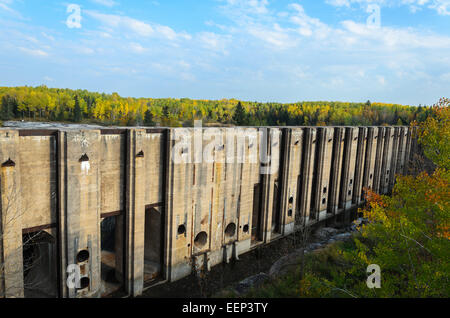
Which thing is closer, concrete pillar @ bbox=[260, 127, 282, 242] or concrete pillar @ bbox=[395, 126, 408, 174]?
concrete pillar @ bbox=[260, 127, 282, 242]

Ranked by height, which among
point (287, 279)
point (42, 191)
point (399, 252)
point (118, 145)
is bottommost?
point (287, 279)

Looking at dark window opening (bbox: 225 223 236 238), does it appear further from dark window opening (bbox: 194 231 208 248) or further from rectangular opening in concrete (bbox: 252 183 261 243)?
rectangular opening in concrete (bbox: 252 183 261 243)

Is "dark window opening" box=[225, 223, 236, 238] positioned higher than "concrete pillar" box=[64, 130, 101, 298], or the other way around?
"concrete pillar" box=[64, 130, 101, 298]

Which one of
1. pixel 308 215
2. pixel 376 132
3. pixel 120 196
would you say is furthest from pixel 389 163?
pixel 120 196

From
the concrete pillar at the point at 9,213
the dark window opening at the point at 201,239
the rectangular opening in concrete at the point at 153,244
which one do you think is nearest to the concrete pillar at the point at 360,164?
the dark window opening at the point at 201,239

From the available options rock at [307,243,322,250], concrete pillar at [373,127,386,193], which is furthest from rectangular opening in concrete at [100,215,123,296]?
concrete pillar at [373,127,386,193]

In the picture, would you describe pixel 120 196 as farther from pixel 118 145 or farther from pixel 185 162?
pixel 185 162
